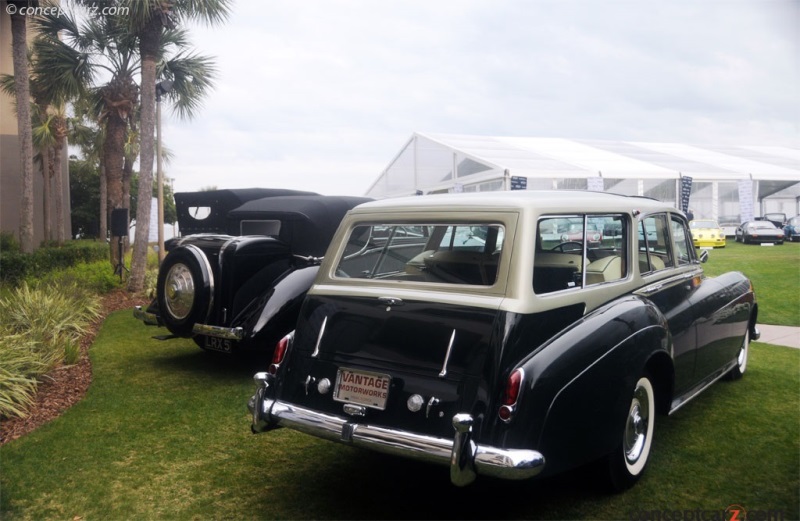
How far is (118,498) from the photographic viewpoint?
3.80 meters

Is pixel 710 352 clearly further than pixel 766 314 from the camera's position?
No

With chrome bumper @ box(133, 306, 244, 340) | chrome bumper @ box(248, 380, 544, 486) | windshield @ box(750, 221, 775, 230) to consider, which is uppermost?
windshield @ box(750, 221, 775, 230)

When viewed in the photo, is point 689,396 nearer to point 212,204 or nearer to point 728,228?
point 212,204

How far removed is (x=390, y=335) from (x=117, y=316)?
8.47 metres

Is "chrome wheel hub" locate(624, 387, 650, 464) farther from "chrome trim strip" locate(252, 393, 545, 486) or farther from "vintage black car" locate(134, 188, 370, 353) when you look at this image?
"vintage black car" locate(134, 188, 370, 353)

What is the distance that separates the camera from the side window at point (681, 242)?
4.98 metres

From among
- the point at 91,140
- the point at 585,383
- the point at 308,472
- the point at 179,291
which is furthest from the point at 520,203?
the point at 91,140

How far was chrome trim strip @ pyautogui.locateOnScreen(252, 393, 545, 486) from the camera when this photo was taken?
9.52 ft

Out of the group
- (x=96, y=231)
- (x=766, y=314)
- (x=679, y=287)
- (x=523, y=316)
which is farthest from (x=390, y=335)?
(x=96, y=231)

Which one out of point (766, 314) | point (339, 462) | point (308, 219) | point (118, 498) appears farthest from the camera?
point (766, 314)

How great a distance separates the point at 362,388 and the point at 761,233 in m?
25.7

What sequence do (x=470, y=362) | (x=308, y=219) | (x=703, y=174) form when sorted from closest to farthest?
(x=470, y=362) < (x=308, y=219) < (x=703, y=174)

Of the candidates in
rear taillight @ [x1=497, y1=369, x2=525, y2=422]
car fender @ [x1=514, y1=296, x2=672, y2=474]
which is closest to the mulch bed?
rear taillight @ [x1=497, y1=369, x2=525, y2=422]

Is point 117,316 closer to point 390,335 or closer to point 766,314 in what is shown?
point 390,335
